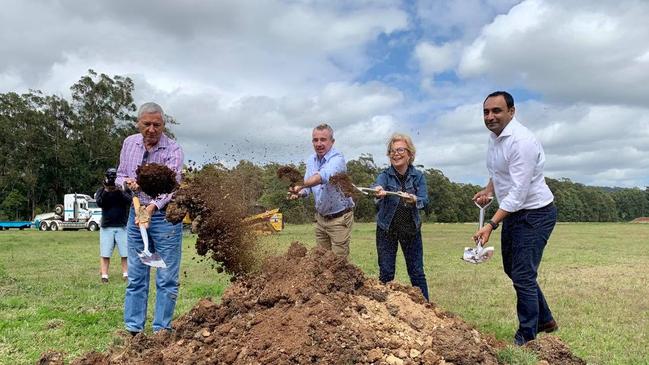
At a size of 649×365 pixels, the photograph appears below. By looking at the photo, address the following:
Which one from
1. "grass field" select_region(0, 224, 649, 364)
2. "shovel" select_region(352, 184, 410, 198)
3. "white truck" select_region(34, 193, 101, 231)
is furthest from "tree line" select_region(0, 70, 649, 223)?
"shovel" select_region(352, 184, 410, 198)

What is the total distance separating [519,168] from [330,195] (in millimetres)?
2128

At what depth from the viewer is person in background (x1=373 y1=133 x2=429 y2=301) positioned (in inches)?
231

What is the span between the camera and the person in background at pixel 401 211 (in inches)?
231

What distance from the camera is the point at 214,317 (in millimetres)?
4344

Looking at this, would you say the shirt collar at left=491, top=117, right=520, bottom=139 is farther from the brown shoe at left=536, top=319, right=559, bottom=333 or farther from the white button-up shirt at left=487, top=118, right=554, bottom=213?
the brown shoe at left=536, top=319, right=559, bottom=333

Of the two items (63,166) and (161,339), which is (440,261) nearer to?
(161,339)

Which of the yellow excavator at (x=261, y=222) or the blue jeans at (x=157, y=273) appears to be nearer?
the yellow excavator at (x=261, y=222)

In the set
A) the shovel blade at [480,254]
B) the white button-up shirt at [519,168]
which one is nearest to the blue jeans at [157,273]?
the shovel blade at [480,254]

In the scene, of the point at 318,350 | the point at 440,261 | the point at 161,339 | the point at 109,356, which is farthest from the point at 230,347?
the point at 440,261

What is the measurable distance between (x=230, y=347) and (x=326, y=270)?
102 centimetres

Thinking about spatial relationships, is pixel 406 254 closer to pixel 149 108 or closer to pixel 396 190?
pixel 396 190

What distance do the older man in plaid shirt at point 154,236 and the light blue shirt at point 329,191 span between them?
1516 millimetres

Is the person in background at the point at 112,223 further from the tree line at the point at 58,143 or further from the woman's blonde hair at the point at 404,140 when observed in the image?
the tree line at the point at 58,143

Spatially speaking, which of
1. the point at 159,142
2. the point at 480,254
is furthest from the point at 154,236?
the point at 480,254
